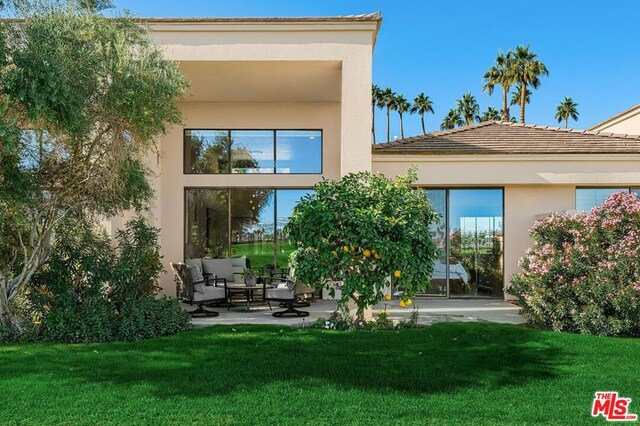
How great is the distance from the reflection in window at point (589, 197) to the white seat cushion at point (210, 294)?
8.93 metres

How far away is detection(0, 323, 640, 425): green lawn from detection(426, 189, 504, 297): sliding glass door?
150 inches

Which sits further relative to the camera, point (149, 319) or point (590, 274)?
point (590, 274)

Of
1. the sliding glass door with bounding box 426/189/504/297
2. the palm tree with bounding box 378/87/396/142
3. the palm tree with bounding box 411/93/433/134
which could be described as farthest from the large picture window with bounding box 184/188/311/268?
the palm tree with bounding box 411/93/433/134

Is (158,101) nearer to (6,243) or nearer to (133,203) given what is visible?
(133,203)

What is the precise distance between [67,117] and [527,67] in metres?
28.4

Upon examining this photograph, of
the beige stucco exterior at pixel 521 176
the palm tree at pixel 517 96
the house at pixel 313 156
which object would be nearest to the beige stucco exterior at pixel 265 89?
the house at pixel 313 156

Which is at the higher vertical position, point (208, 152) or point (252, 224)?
point (208, 152)

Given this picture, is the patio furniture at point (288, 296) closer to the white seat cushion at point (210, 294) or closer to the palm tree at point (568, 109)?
the white seat cushion at point (210, 294)

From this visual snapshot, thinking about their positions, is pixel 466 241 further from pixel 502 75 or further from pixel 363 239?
pixel 502 75

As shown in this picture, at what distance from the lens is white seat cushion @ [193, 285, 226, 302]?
31.1 feet

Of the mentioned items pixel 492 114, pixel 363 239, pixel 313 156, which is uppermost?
pixel 492 114

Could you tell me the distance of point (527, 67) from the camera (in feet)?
92.1

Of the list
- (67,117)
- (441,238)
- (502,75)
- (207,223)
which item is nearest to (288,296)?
(207,223)

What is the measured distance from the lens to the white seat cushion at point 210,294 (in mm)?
9484
